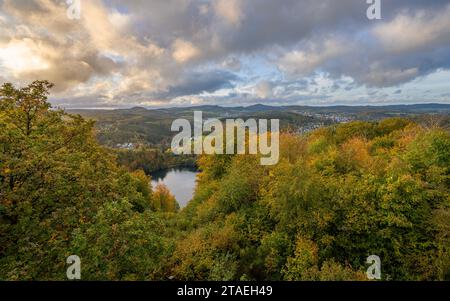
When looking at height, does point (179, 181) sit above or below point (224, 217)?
below

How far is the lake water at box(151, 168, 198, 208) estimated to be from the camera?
86.8 m

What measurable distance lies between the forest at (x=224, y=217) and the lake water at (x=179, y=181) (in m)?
58.1

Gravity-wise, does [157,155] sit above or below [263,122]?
below

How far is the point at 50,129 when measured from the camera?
16.3 m

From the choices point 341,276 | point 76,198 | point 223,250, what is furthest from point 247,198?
point 76,198

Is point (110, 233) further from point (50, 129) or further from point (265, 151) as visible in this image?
point (265, 151)

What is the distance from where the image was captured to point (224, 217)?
26469mm

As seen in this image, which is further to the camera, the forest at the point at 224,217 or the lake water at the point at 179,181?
the lake water at the point at 179,181

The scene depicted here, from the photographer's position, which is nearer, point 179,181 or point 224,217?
point 224,217

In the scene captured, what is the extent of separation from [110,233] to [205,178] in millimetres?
29482

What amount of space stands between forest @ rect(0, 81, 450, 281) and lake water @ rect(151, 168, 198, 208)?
58.1 m

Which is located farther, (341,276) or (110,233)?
(341,276)

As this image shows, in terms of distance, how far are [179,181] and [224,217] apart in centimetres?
8489

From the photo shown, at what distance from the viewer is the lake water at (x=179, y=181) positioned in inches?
3417
